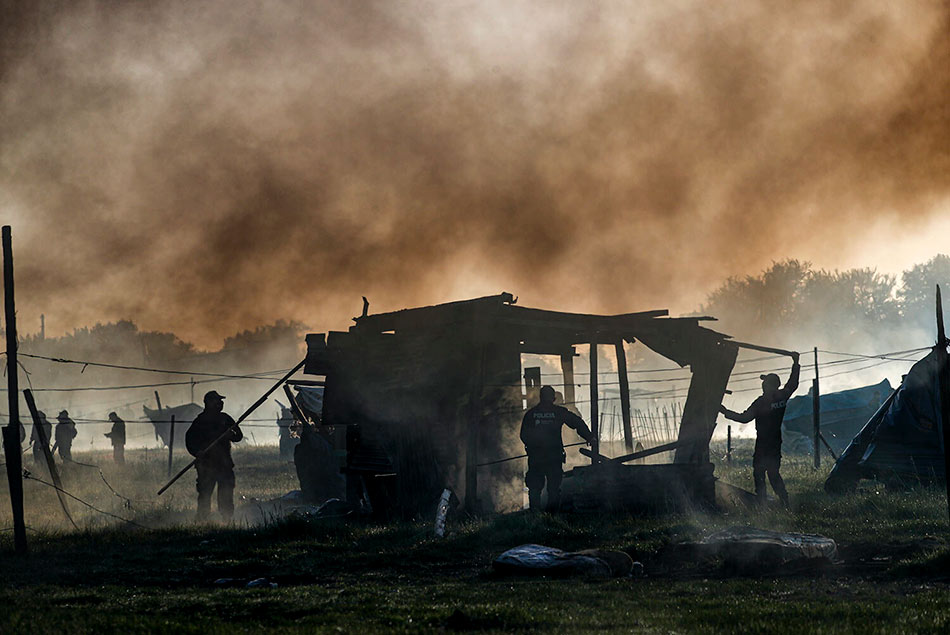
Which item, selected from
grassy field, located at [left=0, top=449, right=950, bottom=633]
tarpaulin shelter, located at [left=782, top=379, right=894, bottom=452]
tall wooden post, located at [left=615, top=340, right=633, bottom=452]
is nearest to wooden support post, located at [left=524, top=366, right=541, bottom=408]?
tall wooden post, located at [left=615, top=340, right=633, bottom=452]

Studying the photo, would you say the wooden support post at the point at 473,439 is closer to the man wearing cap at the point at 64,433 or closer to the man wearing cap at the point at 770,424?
the man wearing cap at the point at 770,424

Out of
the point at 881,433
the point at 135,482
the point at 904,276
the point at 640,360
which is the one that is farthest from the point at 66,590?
the point at 640,360

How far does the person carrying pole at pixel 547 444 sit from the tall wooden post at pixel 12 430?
7.48 m

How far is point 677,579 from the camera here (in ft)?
31.2

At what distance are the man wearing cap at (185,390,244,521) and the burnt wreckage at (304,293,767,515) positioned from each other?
2.11 meters

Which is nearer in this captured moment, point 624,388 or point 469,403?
point 469,403

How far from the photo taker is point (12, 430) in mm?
12977

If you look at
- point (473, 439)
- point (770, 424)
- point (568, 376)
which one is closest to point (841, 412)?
point (568, 376)

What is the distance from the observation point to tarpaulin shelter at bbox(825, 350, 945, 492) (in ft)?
55.1

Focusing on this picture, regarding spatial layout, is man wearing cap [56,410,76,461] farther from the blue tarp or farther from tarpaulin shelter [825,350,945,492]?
the blue tarp

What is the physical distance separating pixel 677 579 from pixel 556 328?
843 cm

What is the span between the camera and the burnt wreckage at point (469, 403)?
15352mm

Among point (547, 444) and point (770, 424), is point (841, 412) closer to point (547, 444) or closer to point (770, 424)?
point (770, 424)

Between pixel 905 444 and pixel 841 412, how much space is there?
18.8m
